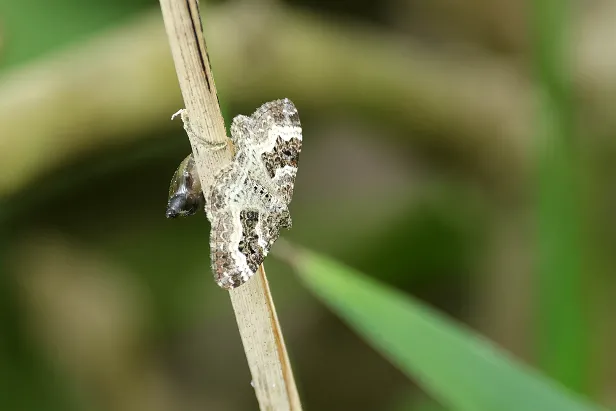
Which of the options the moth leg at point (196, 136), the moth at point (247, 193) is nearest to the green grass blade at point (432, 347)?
the moth at point (247, 193)

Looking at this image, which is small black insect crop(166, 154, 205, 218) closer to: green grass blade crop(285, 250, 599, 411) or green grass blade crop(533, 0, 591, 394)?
green grass blade crop(285, 250, 599, 411)

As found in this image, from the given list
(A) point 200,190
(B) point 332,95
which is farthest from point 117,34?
(A) point 200,190

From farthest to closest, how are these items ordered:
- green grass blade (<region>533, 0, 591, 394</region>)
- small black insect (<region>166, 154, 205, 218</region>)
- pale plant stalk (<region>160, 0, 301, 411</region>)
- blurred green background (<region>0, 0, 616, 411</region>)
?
blurred green background (<region>0, 0, 616, 411</region>) < green grass blade (<region>533, 0, 591, 394</region>) < small black insect (<region>166, 154, 205, 218</region>) < pale plant stalk (<region>160, 0, 301, 411</region>)

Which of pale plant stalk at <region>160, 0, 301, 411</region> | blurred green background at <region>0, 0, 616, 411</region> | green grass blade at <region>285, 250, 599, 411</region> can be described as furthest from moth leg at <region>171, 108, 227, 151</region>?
blurred green background at <region>0, 0, 616, 411</region>

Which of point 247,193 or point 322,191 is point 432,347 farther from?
point 322,191

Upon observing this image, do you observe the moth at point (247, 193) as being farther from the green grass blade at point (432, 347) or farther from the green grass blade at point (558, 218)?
the green grass blade at point (558, 218)

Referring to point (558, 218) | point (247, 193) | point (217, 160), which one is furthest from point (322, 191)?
point (217, 160)

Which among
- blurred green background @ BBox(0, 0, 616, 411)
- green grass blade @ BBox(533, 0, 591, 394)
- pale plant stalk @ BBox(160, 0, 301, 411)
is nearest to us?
pale plant stalk @ BBox(160, 0, 301, 411)

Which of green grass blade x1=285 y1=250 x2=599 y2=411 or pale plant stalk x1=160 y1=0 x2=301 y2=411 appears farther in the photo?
green grass blade x1=285 y1=250 x2=599 y2=411
